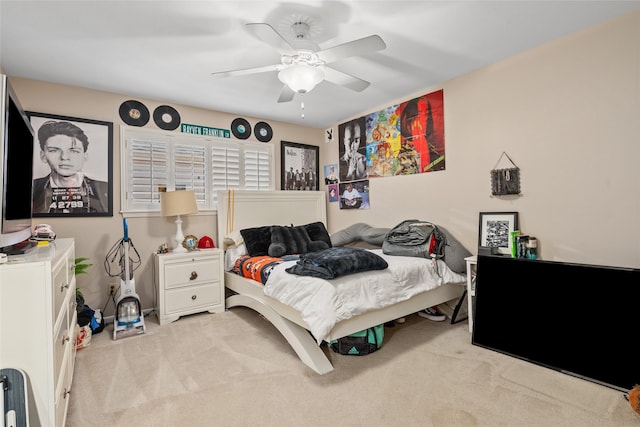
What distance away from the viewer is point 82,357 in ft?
7.91

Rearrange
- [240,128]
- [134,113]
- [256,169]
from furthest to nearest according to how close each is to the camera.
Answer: [256,169]
[240,128]
[134,113]

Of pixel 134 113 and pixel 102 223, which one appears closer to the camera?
pixel 102 223

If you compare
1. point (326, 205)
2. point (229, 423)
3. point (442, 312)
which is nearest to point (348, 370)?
point (229, 423)

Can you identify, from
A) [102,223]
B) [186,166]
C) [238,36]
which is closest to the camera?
[238,36]

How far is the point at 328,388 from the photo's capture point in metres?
1.93

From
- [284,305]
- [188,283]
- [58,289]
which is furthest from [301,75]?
[188,283]

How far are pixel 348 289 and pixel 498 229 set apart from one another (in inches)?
63.4

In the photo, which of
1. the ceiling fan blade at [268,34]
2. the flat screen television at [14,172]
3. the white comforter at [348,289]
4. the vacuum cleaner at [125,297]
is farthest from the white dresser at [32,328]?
the vacuum cleaner at [125,297]

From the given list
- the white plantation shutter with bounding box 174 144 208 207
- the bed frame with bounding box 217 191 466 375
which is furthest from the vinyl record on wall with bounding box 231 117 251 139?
the bed frame with bounding box 217 191 466 375

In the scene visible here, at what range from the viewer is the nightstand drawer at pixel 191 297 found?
3172mm

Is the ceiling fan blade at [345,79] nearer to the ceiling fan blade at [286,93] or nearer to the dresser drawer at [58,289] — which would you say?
the ceiling fan blade at [286,93]

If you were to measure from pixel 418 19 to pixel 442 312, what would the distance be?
2.63m

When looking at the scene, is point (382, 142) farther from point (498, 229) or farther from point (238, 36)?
point (238, 36)

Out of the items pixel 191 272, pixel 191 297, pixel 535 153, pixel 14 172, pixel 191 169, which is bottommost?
pixel 191 297
